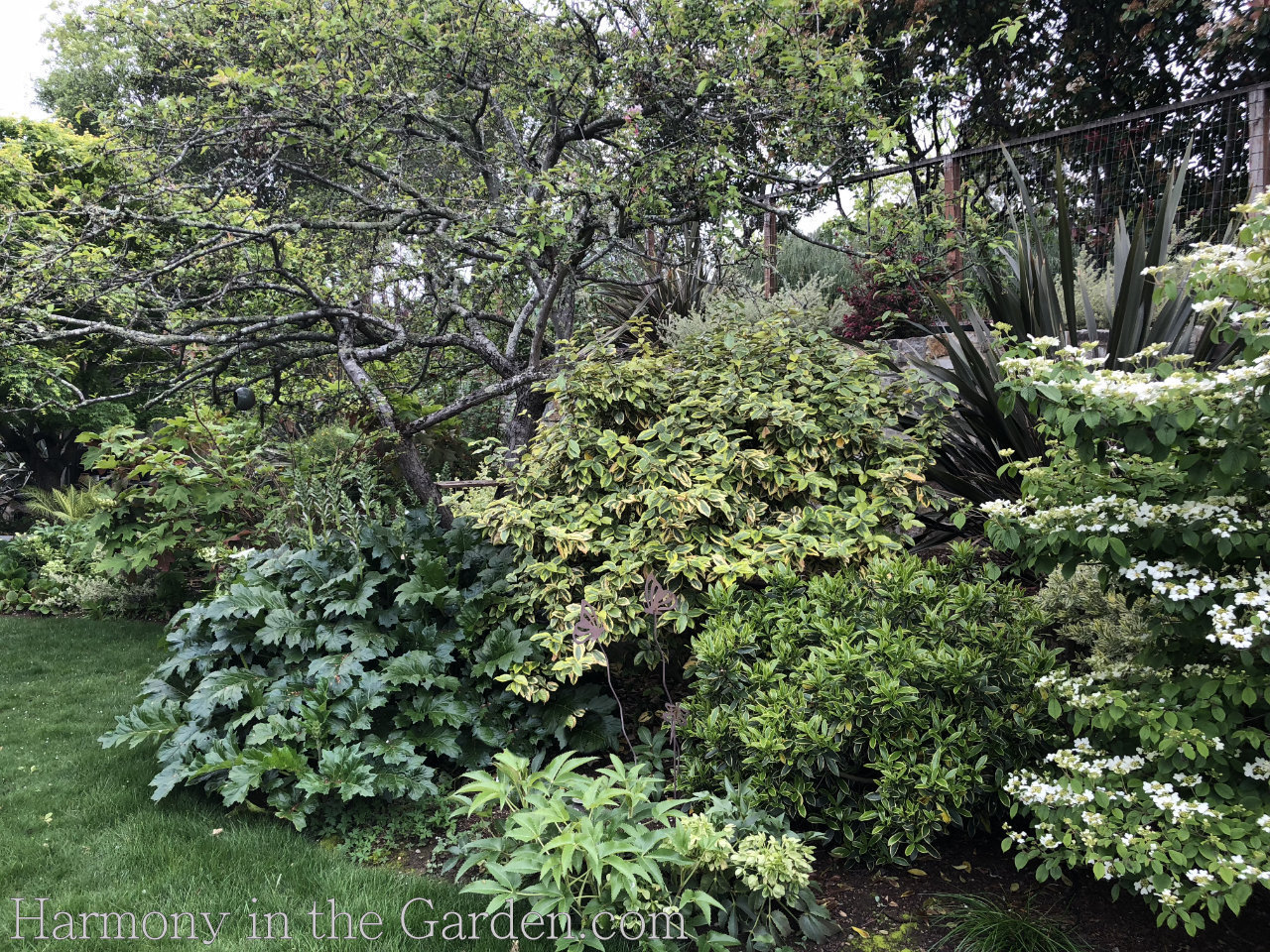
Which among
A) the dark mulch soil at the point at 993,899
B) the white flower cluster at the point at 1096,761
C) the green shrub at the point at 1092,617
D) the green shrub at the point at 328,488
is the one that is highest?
the green shrub at the point at 328,488

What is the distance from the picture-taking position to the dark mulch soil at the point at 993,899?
2.00 meters

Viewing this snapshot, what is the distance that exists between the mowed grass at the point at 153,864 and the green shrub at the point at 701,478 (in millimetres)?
853

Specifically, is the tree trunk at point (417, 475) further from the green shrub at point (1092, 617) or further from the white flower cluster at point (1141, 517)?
the white flower cluster at point (1141, 517)

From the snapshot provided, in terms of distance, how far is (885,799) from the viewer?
219cm

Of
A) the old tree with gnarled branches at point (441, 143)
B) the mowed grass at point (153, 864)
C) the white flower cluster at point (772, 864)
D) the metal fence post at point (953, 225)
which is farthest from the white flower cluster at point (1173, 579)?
the old tree with gnarled branches at point (441, 143)

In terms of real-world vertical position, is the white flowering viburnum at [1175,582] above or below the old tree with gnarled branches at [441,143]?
below

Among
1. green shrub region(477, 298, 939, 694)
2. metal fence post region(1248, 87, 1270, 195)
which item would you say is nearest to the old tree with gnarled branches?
green shrub region(477, 298, 939, 694)

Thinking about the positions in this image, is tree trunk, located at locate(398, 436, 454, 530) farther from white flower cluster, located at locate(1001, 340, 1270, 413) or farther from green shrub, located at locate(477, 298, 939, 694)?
white flower cluster, located at locate(1001, 340, 1270, 413)

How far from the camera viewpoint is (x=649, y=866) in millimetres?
1860

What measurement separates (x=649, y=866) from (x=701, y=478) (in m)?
1.51

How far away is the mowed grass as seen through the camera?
2146 mm

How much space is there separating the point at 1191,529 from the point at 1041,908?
127 centimetres

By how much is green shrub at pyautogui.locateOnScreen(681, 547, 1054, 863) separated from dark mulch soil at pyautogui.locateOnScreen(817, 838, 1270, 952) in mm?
97

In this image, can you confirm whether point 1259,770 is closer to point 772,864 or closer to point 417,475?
point 772,864
